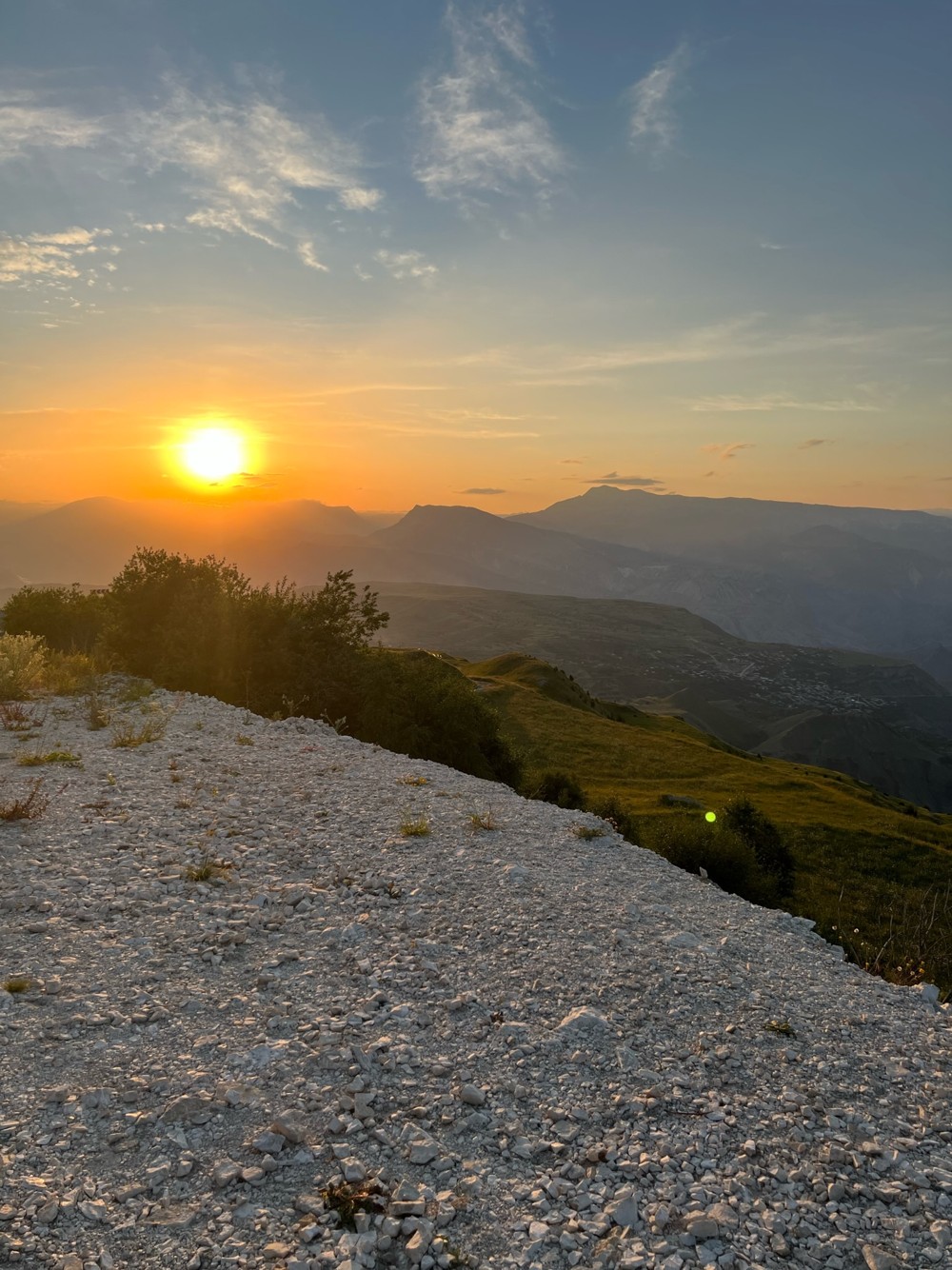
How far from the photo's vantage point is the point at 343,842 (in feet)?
47.1

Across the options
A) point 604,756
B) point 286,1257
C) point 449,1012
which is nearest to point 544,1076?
point 449,1012

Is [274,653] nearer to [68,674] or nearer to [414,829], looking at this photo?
[68,674]

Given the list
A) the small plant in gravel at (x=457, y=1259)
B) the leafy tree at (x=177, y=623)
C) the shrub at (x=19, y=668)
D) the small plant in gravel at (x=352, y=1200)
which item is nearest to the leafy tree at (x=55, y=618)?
the leafy tree at (x=177, y=623)

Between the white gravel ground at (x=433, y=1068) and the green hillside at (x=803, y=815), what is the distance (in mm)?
4664

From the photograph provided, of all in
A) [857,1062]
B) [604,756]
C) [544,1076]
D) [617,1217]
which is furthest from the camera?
[604,756]

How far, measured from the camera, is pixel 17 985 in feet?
28.5

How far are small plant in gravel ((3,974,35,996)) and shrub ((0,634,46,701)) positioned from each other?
61.9 ft

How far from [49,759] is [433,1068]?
14.6 meters

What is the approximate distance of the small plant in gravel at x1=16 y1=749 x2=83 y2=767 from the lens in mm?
17781

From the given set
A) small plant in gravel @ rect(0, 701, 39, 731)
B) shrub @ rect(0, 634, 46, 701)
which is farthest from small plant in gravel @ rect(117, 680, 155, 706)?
small plant in gravel @ rect(0, 701, 39, 731)

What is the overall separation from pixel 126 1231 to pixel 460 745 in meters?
28.8

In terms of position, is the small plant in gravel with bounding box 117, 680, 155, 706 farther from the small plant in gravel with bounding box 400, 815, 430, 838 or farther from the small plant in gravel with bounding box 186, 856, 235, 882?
the small plant in gravel with bounding box 186, 856, 235, 882

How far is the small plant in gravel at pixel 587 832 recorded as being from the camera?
16891mm

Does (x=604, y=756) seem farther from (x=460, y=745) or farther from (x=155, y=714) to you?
(x=155, y=714)
